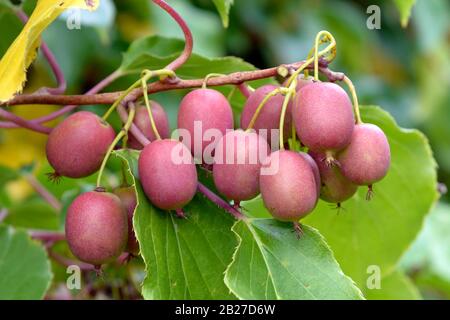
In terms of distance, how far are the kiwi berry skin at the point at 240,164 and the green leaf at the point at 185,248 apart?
8 cm

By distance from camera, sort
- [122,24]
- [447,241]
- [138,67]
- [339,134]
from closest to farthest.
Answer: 1. [339,134]
2. [138,67]
3. [447,241]
4. [122,24]

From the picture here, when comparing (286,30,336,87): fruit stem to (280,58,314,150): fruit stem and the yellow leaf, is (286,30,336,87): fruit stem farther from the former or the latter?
the yellow leaf

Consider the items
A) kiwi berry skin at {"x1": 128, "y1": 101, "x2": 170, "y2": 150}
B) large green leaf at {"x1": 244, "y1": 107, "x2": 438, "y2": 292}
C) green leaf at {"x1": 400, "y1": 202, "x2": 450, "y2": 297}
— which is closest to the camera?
kiwi berry skin at {"x1": 128, "y1": 101, "x2": 170, "y2": 150}

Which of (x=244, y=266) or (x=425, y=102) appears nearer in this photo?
(x=244, y=266)

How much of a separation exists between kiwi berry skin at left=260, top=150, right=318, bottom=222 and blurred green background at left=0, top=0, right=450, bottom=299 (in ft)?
2.31

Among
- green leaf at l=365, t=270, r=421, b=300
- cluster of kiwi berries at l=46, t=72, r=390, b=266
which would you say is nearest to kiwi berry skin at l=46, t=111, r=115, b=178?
cluster of kiwi berries at l=46, t=72, r=390, b=266

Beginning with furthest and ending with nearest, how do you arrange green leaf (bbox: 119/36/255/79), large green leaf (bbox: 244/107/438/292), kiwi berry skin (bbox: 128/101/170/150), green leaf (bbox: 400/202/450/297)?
1. green leaf (bbox: 400/202/450/297)
2. large green leaf (bbox: 244/107/438/292)
3. green leaf (bbox: 119/36/255/79)
4. kiwi berry skin (bbox: 128/101/170/150)

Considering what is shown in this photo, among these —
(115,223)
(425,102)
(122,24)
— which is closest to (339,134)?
(115,223)

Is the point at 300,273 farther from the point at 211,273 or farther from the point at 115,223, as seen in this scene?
the point at 115,223

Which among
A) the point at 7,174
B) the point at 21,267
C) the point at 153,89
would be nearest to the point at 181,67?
the point at 153,89

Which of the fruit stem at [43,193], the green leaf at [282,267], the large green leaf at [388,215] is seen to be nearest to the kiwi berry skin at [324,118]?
the green leaf at [282,267]

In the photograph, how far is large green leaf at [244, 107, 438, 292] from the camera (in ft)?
4.28

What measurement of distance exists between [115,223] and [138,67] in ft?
1.33
